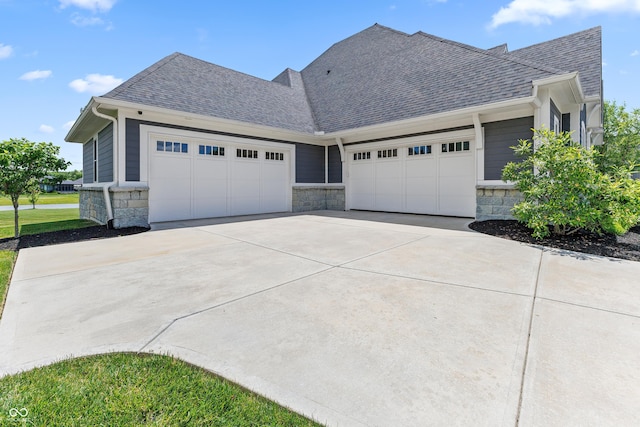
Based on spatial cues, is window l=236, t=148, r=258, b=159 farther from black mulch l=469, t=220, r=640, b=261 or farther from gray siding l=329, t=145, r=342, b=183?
black mulch l=469, t=220, r=640, b=261

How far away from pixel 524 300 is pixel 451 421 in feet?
6.76

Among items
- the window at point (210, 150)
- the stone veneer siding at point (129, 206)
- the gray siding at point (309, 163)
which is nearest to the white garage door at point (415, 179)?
the gray siding at point (309, 163)

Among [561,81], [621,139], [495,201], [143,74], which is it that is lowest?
[495,201]

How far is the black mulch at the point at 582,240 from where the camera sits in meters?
5.08

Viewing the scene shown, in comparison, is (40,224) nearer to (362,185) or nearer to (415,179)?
(362,185)

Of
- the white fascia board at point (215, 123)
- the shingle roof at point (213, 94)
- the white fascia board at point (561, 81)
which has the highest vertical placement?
the shingle roof at point (213, 94)

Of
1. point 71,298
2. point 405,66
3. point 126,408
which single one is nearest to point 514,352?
point 126,408

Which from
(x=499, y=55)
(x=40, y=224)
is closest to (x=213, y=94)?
(x=40, y=224)

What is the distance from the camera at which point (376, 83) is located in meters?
12.0

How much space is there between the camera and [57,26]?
8.59 meters

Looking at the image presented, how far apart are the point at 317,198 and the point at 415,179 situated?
403 centimetres

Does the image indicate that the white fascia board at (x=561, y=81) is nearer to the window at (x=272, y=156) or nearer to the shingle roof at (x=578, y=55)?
the shingle roof at (x=578, y=55)

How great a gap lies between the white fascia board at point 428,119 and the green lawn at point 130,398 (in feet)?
27.4

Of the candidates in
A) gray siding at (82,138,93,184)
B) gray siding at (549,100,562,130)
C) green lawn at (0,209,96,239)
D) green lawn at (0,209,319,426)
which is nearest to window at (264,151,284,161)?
green lawn at (0,209,96,239)
